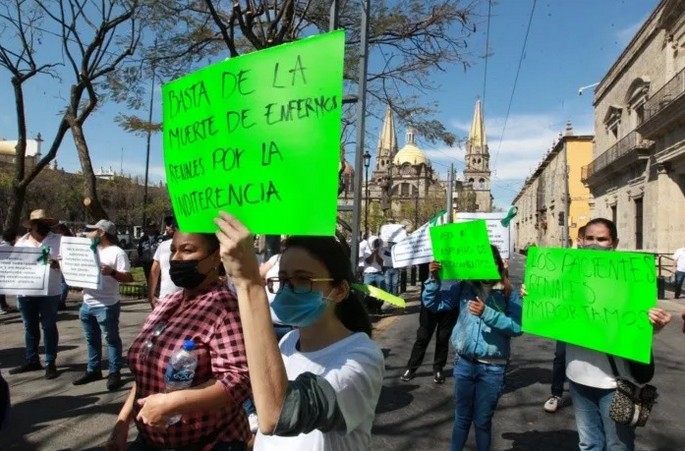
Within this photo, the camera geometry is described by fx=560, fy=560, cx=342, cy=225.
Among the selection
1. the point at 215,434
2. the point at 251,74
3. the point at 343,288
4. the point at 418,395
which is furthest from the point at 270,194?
the point at 418,395

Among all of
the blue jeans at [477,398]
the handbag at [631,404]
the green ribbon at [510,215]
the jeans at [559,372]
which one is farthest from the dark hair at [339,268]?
the jeans at [559,372]

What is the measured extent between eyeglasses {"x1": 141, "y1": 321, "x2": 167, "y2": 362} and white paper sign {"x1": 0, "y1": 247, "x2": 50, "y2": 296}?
4660 mm

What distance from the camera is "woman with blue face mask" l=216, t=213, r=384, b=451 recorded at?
1432 mm

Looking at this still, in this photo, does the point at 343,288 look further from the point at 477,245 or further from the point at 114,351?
the point at 114,351

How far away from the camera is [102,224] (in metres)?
6.15

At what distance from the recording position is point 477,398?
3799 millimetres

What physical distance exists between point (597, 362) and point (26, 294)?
5.81m

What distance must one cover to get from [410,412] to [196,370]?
3699 millimetres

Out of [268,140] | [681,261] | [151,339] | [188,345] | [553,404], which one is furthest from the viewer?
[681,261]

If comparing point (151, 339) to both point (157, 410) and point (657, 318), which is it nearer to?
point (157, 410)

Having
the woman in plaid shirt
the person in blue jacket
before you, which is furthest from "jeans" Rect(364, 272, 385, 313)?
the woman in plaid shirt

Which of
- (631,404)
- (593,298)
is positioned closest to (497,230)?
(593,298)

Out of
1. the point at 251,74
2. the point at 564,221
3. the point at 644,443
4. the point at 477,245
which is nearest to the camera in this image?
the point at 251,74

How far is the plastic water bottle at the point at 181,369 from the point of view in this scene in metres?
2.08
